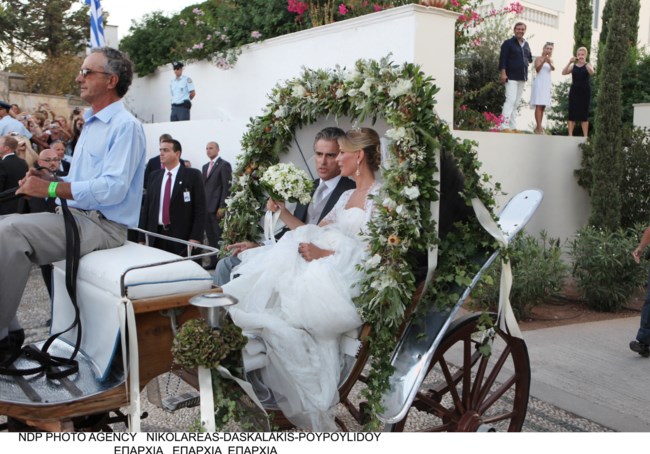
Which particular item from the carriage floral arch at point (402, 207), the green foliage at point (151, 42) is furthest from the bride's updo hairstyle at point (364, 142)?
the green foliage at point (151, 42)

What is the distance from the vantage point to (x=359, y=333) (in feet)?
10.0

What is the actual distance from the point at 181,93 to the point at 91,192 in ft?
36.2

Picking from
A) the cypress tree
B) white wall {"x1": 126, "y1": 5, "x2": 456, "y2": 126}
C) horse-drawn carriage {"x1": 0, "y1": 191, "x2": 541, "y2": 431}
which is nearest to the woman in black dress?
the cypress tree

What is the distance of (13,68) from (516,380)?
2090cm

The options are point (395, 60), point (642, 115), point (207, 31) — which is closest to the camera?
point (395, 60)

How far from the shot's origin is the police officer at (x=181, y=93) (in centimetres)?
1332

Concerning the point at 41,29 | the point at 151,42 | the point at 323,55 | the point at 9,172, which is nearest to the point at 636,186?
the point at 323,55

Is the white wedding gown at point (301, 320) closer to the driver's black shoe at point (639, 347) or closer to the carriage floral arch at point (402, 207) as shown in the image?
the carriage floral arch at point (402, 207)

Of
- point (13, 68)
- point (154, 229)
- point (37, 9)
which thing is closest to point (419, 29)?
point (154, 229)

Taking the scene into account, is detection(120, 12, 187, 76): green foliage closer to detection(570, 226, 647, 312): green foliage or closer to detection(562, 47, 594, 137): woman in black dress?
detection(562, 47, 594, 137): woman in black dress

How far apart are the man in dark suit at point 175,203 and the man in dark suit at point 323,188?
3154 mm

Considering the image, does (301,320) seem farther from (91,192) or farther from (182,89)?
(182,89)

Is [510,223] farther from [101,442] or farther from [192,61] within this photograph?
[192,61]

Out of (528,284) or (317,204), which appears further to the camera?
(528,284)
